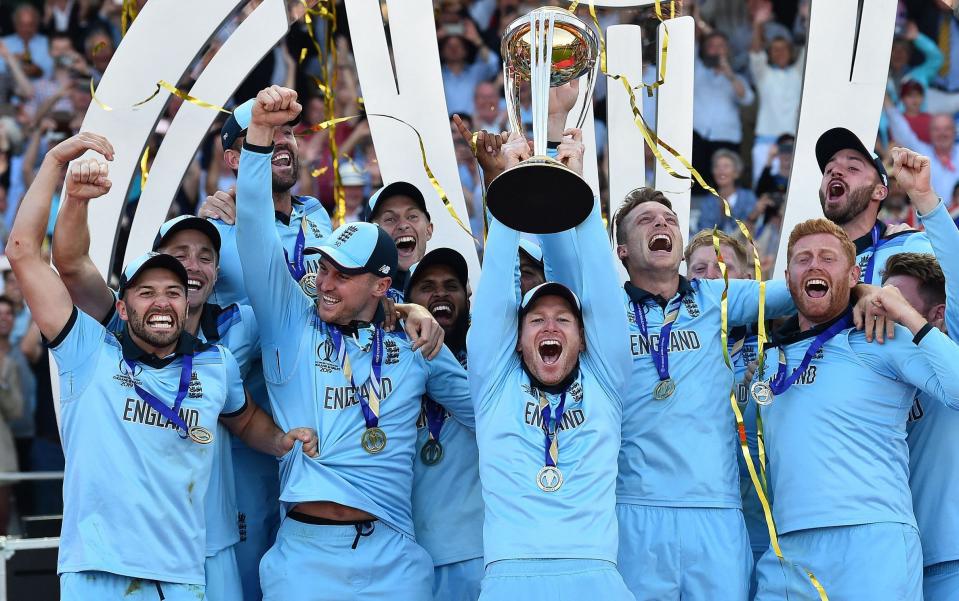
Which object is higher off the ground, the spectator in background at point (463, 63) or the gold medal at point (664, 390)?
the spectator in background at point (463, 63)

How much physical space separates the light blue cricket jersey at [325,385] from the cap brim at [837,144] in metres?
2.04

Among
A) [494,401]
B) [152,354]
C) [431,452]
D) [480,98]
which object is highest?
[480,98]

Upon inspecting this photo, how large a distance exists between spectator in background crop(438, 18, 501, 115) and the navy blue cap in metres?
4.34

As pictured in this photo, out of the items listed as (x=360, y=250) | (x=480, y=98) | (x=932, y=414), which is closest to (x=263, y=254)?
(x=360, y=250)

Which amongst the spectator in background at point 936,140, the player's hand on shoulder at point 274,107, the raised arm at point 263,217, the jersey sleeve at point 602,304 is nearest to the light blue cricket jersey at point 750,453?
the jersey sleeve at point 602,304

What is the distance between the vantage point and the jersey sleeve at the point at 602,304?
4570 millimetres

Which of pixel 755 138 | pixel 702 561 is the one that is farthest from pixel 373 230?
pixel 755 138

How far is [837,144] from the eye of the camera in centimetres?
561

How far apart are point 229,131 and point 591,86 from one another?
1685 millimetres

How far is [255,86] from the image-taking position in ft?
31.1

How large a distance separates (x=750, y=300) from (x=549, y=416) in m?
1.18

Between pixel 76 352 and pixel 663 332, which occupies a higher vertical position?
pixel 663 332

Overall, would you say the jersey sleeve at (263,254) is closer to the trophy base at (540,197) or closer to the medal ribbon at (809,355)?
the trophy base at (540,197)

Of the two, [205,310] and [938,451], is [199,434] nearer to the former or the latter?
[205,310]
